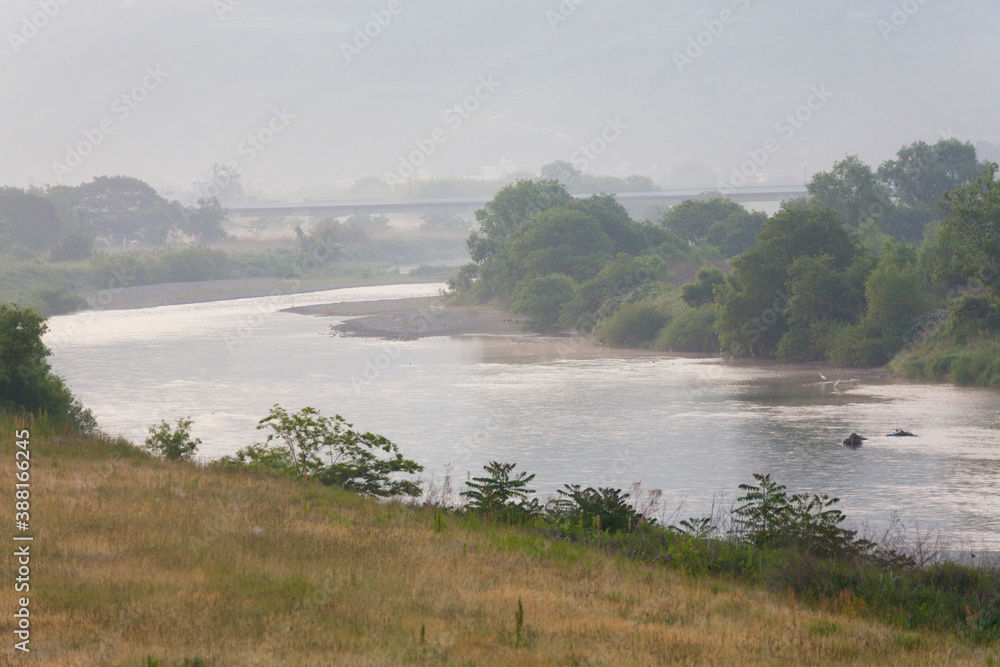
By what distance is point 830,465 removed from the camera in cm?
3117

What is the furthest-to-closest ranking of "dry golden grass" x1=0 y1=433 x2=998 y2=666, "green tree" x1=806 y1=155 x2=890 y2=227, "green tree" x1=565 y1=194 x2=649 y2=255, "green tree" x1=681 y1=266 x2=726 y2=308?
"green tree" x1=806 y1=155 x2=890 y2=227, "green tree" x1=565 y1=194 x2=649 y2=255, "green tree" x1=681 y1=266 x2=726 y2=308, "dry golden grass" x1=0 y1=433 x2=998 y2=666

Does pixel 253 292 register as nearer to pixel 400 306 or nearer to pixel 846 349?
pixel 400 306

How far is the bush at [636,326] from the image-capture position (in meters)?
69.7

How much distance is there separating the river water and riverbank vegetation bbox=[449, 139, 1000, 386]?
3.34 metres

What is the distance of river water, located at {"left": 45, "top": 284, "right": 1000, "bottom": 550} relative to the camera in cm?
2905

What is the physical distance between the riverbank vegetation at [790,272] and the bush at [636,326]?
99mm

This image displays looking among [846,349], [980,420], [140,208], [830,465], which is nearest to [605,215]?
[846,349]

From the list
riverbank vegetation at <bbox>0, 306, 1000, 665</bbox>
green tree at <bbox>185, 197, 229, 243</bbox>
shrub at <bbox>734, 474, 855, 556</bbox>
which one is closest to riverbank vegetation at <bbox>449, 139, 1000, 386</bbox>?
shrub at <bbox>734, 474, 855, 556</bbox>

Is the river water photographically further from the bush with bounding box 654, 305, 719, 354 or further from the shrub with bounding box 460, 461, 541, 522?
the shrub with bounding box 460, 461, 541, 522

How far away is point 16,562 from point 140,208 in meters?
171

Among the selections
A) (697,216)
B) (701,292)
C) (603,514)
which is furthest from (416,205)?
(603,514)

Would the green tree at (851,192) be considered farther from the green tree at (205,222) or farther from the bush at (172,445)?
the green tree at (205,222)

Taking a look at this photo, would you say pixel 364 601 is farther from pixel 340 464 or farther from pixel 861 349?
pixel 861 349

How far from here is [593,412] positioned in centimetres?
4241
